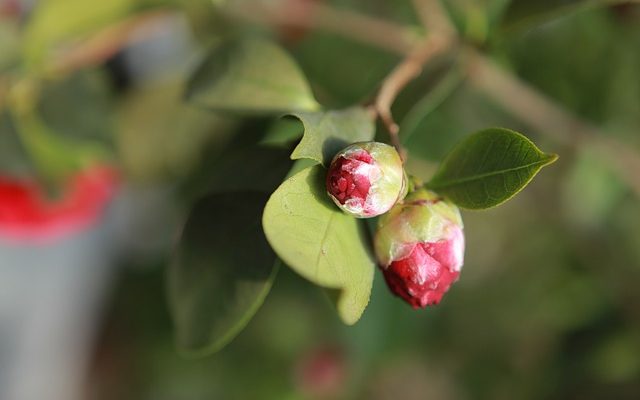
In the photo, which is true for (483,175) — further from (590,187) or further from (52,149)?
(590,187)

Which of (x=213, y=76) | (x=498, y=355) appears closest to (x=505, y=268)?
(x=498, y=355)

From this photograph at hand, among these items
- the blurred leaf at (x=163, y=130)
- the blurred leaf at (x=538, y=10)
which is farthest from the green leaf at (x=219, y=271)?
the blurred leaf at (x=163, y=130)

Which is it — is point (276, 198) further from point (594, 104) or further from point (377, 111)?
point (594, 104)

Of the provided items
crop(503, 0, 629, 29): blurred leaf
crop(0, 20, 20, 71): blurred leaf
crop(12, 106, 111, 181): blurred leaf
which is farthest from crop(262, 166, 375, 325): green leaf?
crop(0, 20, 20, 71): blurred leaf

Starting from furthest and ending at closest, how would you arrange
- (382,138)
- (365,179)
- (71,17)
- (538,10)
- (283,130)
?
(71,17)
(283,130)
(538,10)
(382,138)
(365,179)

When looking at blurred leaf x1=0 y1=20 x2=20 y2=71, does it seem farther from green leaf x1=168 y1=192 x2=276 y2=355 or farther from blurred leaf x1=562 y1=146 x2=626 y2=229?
blurred leaf x1=562 y1=146 x2=626 y2=229

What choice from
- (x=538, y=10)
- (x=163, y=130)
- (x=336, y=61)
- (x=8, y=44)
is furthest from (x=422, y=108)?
(x=163, y=130)

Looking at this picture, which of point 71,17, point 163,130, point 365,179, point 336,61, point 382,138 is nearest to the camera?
point 365,179
